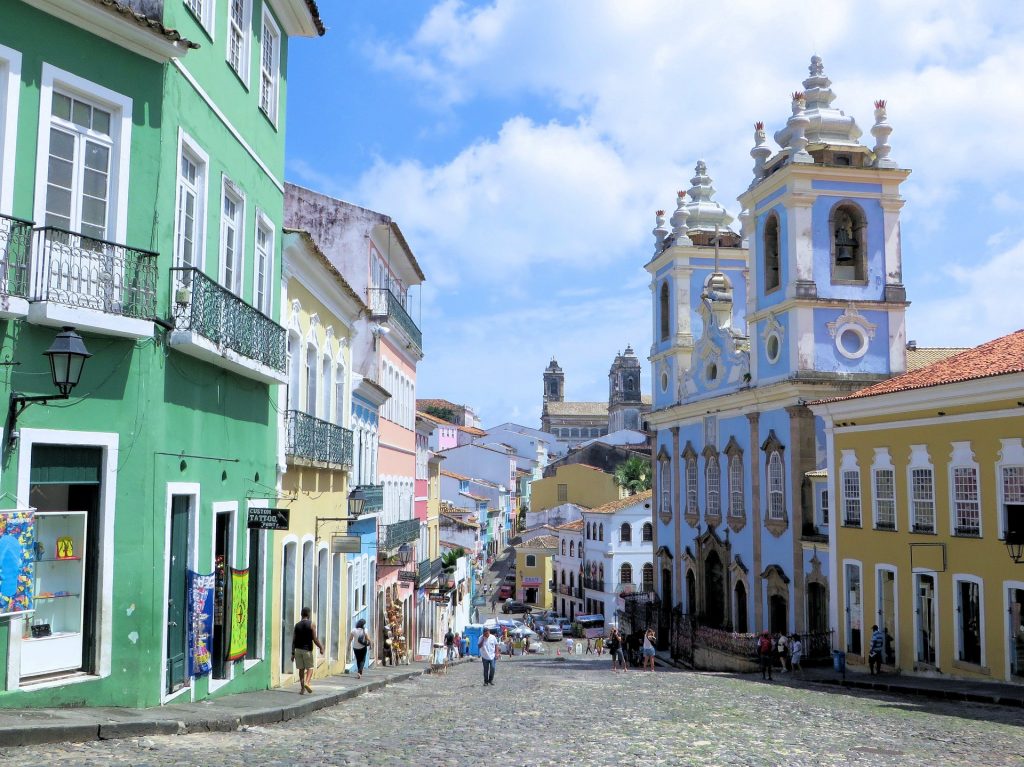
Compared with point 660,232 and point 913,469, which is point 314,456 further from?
point 660,232

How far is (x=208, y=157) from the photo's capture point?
38.1ft

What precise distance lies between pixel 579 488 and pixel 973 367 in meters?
63.4

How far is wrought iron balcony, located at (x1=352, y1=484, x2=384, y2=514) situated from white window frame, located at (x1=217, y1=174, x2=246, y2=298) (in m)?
9.94

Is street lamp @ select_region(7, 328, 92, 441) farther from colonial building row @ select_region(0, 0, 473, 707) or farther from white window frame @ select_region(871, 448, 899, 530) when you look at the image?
white window frame @ select_region(871, 448, 899, 530)

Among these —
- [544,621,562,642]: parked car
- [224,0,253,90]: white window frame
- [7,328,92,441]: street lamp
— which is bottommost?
[544,621,562,642]: parked car

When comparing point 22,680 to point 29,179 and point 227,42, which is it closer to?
point 29,179

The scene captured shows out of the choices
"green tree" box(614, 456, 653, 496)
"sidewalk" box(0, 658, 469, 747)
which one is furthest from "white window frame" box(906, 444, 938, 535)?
"green tree" box(614, 456, 653, 496)

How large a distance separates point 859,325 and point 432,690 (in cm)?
1952

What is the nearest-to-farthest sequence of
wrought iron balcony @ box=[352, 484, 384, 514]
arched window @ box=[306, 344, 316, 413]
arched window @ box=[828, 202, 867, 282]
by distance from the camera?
1. arched window @ box=[306, 344, 316, 413]
2. wrought iron balcony @ box=[352, 484, 384, 514]
3. arched window @ box=[828, 202, 867, 282]

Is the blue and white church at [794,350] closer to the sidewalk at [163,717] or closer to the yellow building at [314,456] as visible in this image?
the yellow building at [314,456]

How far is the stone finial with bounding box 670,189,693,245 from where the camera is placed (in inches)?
1833

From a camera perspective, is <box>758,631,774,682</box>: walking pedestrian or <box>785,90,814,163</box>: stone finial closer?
<box>758,631,774,682</box>: walking pedestrian

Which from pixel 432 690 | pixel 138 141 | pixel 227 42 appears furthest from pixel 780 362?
pixel 138 141

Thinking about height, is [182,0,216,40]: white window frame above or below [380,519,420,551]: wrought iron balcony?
above
